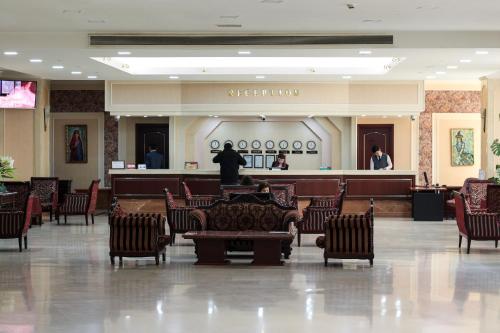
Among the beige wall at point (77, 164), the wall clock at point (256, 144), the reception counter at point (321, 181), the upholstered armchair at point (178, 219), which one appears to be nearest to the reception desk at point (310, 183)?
the reception counter at point (321, 181)

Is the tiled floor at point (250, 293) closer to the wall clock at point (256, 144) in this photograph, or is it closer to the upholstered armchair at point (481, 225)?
the upholstered armchair at point (481, 225)

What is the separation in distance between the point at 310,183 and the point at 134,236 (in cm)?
912

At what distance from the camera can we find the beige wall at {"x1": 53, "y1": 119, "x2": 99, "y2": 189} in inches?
913

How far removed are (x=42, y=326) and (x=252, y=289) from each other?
269cm

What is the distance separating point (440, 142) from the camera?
2317cm

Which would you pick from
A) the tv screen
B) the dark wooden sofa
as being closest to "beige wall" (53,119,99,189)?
the tv screen

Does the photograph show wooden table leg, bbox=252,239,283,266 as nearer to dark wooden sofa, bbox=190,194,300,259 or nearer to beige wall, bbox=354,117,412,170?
dark wooden sofa, bbox=190,194,300,259

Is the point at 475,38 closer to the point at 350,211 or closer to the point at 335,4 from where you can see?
the point at 335,4

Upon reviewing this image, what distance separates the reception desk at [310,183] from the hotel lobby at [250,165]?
0.04 meters

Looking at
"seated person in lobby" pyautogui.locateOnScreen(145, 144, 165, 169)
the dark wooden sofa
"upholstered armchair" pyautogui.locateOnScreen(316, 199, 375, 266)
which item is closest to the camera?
"upholstered armchair" pyautogui.locateOnScreen(316, 199, 375, 266)

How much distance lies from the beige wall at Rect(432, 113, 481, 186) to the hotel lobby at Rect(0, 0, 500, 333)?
0.19 ft

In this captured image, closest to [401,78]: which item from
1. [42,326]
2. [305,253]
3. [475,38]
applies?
[475,38]

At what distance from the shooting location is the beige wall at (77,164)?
23188mm

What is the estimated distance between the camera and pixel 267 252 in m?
11.4
